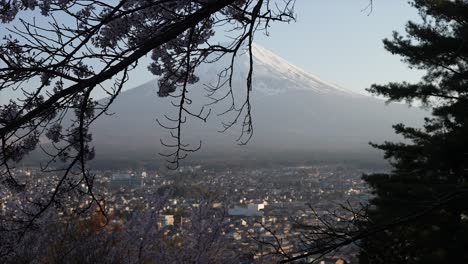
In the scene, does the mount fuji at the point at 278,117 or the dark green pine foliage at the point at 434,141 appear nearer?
the dark green pine foliage at the point at 434,141

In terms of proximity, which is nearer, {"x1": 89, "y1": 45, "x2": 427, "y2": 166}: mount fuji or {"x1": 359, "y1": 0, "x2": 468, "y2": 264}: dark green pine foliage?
{"x1": 359, "y1": 0, "x2": 468, "y2": 264}: dark green pine foliage

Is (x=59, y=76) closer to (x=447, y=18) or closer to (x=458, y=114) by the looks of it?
(x=458, y=114)

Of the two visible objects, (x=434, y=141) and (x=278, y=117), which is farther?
(x=278, y=117)

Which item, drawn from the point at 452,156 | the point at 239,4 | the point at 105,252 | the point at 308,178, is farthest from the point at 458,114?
the point at 308,178
